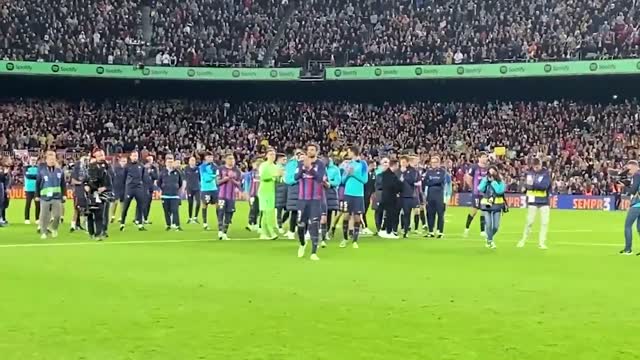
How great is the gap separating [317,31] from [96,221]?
3801cm

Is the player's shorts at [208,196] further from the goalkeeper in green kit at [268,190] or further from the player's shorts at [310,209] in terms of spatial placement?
the player's shorts at [310,209]

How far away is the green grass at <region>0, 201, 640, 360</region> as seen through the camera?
31.2 feet

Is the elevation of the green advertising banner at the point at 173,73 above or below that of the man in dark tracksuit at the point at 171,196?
above

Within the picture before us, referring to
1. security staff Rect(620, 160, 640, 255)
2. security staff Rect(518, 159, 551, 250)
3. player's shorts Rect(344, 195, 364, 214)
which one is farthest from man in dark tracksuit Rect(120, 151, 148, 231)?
security staff Rect(620, 160, 640, 255)

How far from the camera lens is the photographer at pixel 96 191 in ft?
70.6

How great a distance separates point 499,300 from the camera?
501 inches

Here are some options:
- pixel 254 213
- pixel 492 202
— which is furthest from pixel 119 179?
pixel 492 202

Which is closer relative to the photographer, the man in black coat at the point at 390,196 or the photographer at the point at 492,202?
the photographer at the point at 492,202

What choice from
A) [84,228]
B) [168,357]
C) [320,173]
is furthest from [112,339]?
[84,228]

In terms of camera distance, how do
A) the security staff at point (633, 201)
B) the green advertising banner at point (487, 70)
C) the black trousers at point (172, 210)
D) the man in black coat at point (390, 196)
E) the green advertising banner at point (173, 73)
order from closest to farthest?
the security staff at point (633, 201)
the man in black coat at point (390, 196)
the black trousers at point (172, 210)
the green advertising banner at point (487, 70)
the green advertising banner at point (173, 73)

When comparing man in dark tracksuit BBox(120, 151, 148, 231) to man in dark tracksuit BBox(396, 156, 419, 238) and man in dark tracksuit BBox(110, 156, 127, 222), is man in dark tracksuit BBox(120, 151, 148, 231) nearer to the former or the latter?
man in dark tracksuit BBox(110, 156, 127, 222)

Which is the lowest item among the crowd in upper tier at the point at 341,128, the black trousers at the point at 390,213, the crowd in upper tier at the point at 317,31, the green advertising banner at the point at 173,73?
the black trousers at the point at 390,213

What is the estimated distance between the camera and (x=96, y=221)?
22.5 meters

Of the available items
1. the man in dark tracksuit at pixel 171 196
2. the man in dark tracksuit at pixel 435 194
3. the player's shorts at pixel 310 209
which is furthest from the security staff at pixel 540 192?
the man in dark tracksuit at pixel 171 196
